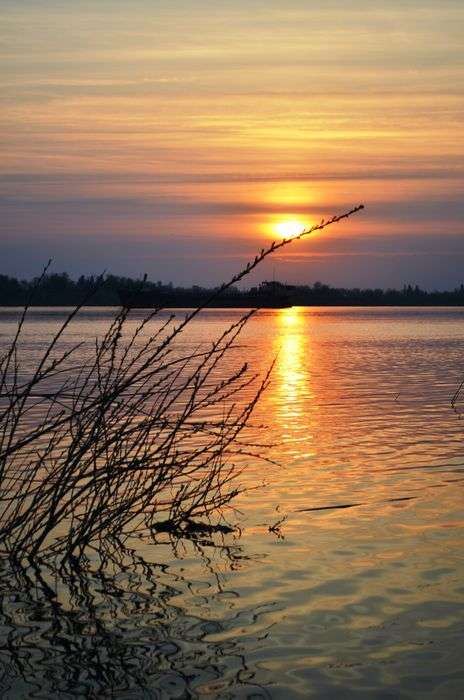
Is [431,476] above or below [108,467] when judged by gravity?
below

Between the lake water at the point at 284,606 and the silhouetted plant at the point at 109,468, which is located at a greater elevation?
the silhouetted plant at the point at 109,468

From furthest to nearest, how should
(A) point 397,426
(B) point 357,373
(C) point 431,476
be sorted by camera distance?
(B) point 357,373 → (A) point 397,426 → (C) point 431,476

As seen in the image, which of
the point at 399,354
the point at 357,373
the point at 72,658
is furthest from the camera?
the point at 399,354

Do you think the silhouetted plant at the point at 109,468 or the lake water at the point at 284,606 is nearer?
the lake water at the point at 284,606

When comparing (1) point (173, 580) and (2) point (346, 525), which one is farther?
(2) point (346, 525)

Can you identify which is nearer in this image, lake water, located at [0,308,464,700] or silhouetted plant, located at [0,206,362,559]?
lake water, located at [0,308,464,700]

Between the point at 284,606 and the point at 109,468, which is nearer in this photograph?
the point at 284,606

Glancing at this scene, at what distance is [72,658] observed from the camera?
640cm

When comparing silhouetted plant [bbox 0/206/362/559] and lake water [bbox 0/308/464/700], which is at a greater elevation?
silhouetted plant [bbox 0/206/362/559]

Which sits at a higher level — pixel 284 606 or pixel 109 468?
pixel 109 468

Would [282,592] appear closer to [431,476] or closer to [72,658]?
[72,658]

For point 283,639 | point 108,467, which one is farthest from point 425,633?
point 108,467

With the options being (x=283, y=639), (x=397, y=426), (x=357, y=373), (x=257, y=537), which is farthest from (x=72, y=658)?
(x=357, y=373)

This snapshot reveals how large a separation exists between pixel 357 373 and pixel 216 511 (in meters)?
20.7
